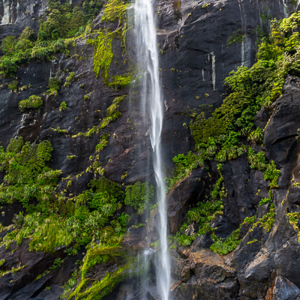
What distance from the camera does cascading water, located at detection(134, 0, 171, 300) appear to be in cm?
1057

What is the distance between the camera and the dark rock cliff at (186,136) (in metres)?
8.21

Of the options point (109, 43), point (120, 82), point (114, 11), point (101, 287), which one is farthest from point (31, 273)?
point (114, 11)

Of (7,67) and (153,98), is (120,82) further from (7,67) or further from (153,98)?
(7,67)

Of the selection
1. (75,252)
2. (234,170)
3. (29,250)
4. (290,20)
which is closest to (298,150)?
(234,170)

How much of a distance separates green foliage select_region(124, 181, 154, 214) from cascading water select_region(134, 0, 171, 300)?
1.59 ft

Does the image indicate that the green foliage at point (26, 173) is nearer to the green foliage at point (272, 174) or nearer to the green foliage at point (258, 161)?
the green foliage at point (258, 161)

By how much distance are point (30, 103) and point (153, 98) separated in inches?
337

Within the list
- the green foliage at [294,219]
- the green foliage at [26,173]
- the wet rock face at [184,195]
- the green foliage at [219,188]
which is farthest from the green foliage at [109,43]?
the green foliage at [294,219]

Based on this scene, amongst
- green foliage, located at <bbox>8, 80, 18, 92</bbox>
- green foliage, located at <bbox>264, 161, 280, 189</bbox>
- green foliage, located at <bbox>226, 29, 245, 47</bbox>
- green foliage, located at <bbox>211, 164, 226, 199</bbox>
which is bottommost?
green foliage, located at <bbox>211, 164, 226, 199</bbox>

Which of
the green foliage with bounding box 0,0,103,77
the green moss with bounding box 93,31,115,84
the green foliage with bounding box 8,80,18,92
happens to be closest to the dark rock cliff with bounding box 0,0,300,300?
the green foliage with bounding box 8,80,18,92

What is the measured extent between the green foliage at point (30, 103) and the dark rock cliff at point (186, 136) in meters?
0.39

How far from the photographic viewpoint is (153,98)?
47.8 ft

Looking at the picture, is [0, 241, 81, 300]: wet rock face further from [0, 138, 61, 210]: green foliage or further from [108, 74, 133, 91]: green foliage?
[108, 74, 133, 91]: green foliage

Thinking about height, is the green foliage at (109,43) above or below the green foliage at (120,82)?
above
